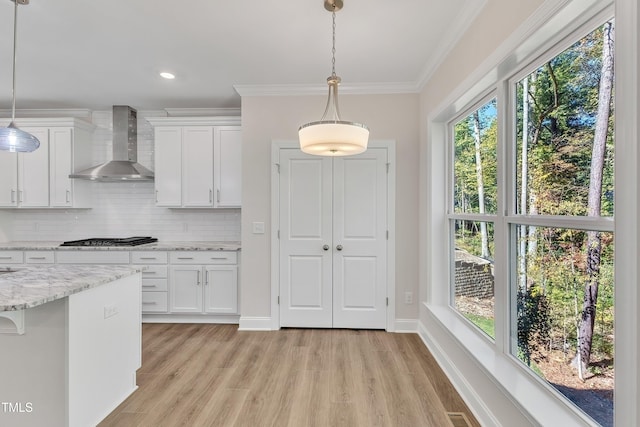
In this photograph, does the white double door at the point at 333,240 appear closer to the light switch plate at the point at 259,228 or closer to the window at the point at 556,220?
the light switch plate at the point at 259,228

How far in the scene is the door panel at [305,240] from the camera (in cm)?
343

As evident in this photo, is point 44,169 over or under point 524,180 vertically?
over

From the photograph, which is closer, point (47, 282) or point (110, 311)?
point (47, 282)

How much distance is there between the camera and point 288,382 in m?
2.38

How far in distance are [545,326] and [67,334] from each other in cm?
249

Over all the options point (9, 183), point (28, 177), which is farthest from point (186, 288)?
point (9, 183)

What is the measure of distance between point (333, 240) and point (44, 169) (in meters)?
3.73

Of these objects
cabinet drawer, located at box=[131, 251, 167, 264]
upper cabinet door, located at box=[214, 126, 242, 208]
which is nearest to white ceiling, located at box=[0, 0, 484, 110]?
upper cabinet door, located at box=[214, 126, 242, 208]

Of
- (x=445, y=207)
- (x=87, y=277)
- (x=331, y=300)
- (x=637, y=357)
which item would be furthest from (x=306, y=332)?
(x=637, y=357)

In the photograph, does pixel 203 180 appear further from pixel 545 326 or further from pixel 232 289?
pixel 545 326

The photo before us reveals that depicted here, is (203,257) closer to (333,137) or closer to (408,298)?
(408,298)

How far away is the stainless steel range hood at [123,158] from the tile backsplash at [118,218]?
17cm

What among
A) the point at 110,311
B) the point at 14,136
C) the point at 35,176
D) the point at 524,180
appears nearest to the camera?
the point at 524,180

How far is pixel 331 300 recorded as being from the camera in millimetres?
3453
